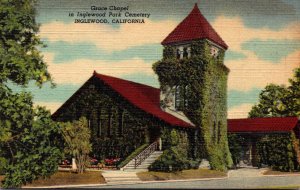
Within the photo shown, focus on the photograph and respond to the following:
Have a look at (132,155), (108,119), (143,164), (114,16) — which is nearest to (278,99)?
(143,164)

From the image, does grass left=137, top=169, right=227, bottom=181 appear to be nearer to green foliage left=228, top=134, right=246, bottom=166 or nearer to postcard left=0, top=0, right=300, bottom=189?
postcard left=0, top=0, right=300, bottom=189

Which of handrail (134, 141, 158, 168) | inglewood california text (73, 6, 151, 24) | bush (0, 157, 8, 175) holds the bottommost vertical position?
bush (0, 157, 8, 175)

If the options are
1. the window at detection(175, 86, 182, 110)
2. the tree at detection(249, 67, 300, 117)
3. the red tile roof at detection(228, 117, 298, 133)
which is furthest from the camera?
Answer: the window at detection(175, 86, 182, 110)

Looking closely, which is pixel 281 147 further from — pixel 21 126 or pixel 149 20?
pixel 21 126

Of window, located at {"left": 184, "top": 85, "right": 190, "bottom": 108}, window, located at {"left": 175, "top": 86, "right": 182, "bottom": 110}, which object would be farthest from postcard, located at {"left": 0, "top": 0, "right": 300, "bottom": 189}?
window, located at {"left": 184, "top": 85, "right": 190, "bottom": 108}

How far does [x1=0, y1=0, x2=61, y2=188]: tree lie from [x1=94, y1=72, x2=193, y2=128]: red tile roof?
5.00 feet

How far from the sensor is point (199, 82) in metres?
15.1

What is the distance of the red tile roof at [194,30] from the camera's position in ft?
46.8

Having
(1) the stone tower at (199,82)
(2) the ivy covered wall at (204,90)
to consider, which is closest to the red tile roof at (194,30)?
(1) the stone tower at (199,82)

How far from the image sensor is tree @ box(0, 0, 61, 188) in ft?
46.7

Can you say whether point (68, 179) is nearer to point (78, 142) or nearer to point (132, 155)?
point (78, 142)

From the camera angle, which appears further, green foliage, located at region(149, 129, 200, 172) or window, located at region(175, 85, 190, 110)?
window, located at region(175, 85, 190, 110)

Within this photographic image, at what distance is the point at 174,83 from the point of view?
1511 cm

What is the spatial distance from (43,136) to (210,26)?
15.1ft
